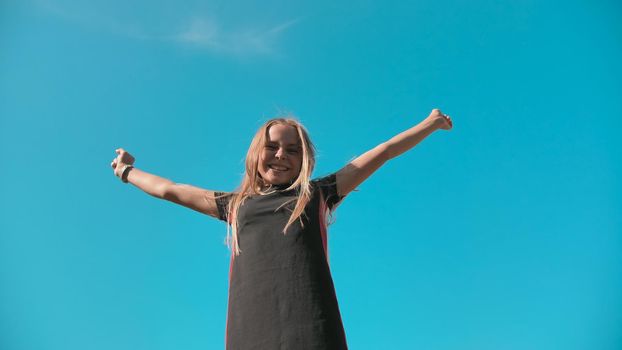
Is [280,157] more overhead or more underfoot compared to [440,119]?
more underfoot

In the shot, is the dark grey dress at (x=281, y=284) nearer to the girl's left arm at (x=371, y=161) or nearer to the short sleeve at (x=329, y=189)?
the short sleeve at (x=329, y=189)

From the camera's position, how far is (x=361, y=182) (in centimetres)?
278

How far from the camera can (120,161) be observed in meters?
3.21

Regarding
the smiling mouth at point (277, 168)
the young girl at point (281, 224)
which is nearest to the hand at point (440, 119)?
the young girl at point (281, 224)

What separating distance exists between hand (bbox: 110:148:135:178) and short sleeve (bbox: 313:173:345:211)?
1.35 m

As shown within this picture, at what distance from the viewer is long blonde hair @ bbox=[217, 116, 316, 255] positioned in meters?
2.55

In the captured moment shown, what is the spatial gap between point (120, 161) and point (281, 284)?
5.29 feet

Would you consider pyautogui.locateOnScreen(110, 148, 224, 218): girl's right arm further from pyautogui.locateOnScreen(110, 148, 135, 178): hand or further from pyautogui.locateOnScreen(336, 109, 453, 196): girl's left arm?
pyautogui.locateOnScreen(336, 109, 453, 196): girl's left arm

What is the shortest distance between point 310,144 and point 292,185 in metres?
0.39

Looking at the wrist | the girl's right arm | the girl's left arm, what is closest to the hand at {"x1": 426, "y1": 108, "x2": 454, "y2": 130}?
the girl's left arm

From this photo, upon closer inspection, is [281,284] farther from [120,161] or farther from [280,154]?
[120,161]

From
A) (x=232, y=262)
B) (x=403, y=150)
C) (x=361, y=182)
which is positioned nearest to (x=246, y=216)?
(x=232, y=262)

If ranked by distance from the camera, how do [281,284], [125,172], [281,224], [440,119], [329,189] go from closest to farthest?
1. [281,284]
2. [281,224]
3. [329,189]
4. [440,119]
5. [125,172]

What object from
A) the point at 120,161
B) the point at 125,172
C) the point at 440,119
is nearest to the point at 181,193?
the point at 125,172
